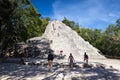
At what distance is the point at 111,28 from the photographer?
185 feet

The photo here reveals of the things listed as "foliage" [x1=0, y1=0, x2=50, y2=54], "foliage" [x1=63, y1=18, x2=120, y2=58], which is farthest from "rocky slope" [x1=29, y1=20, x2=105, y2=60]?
"foliage" [x1=63, y1=18, x2=120, y2=58]

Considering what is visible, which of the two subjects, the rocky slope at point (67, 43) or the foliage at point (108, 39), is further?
the foliage at point (108, 39)

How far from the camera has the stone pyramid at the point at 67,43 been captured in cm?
3703

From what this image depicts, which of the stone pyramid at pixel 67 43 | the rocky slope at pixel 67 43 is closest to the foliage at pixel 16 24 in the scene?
the rocky slope at pixel 67 43

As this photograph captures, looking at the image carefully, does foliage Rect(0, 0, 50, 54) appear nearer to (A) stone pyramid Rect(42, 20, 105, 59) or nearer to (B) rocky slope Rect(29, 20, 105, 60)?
(B) rocky slope Rect(29, 20, 105, 60)

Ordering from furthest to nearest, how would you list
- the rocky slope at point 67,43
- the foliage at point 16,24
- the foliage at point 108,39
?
the foliage at point 108,39 < the rocky slope at point 67,43 < the foliage at point 16,24

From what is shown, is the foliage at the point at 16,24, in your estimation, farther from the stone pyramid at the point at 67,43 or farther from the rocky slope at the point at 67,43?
the stone pyramid at the point at 67,43

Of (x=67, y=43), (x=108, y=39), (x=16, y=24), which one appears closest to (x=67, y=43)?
(x=67, y=43)

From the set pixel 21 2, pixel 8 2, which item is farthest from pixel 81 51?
pixel 8 2

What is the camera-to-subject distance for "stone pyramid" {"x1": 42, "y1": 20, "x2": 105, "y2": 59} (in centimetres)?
3703

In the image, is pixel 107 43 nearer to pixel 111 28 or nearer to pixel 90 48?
pixel 111 28

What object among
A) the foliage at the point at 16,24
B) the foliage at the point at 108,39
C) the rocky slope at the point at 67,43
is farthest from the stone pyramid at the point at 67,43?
the foliage at the point at 108,39

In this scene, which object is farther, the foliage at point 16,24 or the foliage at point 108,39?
the foliage at point 108,39

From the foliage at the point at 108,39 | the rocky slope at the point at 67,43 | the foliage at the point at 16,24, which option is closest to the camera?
the foliage at the point at 16,24
